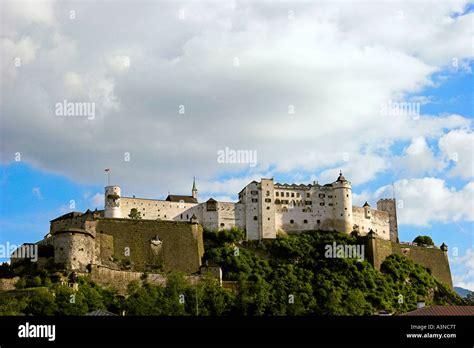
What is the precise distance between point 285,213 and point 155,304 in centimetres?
2831

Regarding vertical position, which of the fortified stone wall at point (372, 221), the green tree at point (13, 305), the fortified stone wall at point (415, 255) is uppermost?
the fortified stone wall at point (372, 221)

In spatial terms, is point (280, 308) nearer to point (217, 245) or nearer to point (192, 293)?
point (192, 293)

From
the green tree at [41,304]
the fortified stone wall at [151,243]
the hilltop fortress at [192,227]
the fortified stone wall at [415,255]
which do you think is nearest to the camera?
the green tree at [41,304]

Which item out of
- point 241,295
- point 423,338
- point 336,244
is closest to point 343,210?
point 336,244

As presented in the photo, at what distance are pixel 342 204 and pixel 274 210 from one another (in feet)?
24.6

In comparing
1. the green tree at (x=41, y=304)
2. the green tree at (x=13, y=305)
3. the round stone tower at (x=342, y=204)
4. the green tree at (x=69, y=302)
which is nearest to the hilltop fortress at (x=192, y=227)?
the round stone tower at (x=342, y=204)

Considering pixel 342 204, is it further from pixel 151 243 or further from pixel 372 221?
pixel 151 243

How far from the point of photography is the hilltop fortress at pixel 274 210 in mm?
77875

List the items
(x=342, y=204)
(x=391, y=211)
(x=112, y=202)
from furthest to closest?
(x=391, y=211), (x=342, y=204), (x=112, y=202)

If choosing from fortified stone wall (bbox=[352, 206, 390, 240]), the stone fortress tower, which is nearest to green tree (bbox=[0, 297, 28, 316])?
fortified stone wall (bbox=[352, 206, 390, 240])

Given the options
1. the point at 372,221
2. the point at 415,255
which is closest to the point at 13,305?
the point at 372,221

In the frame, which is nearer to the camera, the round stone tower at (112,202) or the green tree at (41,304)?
the green tree at (41,304)

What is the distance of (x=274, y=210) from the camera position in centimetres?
8244

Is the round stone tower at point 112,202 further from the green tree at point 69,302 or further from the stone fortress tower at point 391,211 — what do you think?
the stone fortress tower at point 391,211
